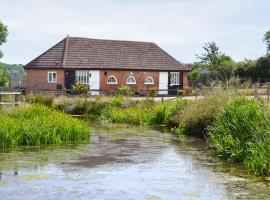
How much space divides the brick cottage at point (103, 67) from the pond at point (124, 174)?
29.7 metres

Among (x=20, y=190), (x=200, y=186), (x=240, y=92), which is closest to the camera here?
(x=20, y=190)

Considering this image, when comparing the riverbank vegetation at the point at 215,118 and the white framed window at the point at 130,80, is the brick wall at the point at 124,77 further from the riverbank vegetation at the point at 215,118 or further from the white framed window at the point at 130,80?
the riverbank vegetation at the point at 215,118

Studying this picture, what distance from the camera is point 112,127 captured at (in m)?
27.5

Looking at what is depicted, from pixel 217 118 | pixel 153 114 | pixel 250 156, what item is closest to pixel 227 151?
pixel 250 156

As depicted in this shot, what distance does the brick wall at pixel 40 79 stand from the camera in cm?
4955

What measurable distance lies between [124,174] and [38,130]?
580 cm

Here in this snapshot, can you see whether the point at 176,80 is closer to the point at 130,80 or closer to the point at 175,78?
the point at 175,78

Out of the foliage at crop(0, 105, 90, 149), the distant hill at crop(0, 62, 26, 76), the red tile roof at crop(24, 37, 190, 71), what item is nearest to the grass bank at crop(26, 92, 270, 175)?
the foliage at crop(0, 105, 90, 149)

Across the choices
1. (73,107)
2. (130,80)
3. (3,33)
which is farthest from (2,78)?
(73,107)

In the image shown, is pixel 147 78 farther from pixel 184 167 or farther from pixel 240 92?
pixel 184 167

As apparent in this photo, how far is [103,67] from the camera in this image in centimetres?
5134

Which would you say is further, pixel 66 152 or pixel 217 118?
pixel 217 118

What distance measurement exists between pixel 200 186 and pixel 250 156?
341 cm

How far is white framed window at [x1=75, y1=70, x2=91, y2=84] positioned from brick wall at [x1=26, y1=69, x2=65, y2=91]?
4.29 ft
